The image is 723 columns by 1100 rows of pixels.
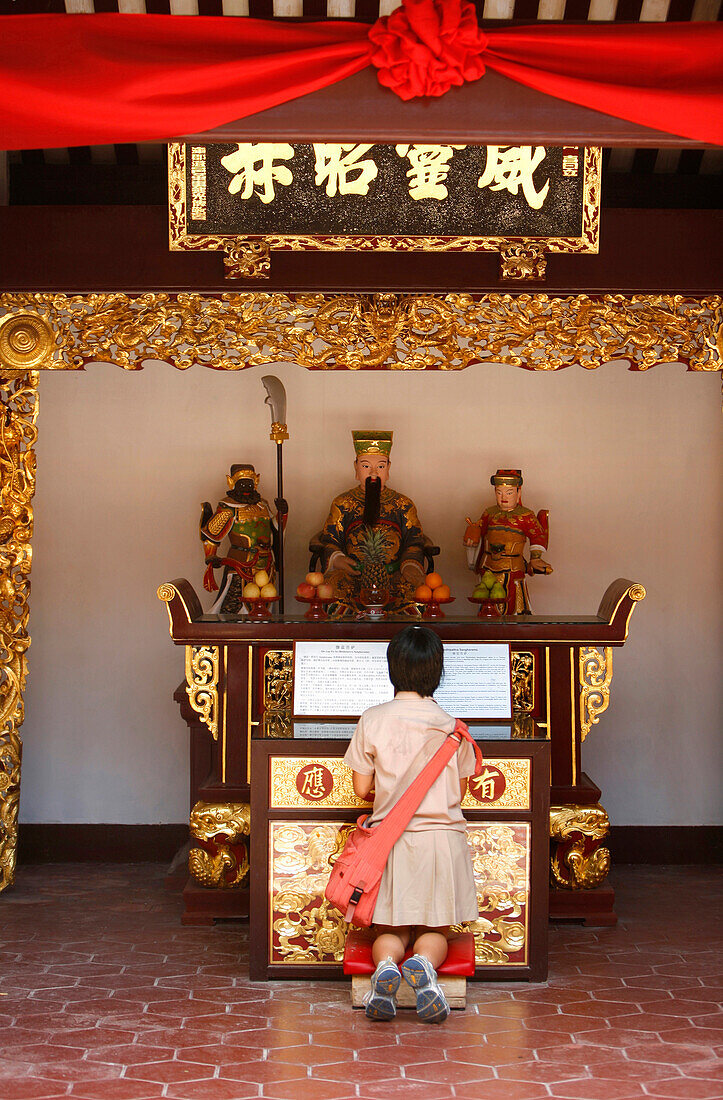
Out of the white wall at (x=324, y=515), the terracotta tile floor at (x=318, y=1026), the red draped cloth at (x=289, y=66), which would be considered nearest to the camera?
the terracotta tile floor at (x=318, y=1026)

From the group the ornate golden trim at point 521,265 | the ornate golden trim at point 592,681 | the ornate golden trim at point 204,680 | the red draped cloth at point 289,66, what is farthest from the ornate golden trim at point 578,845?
the red draped cloth at point 289,66

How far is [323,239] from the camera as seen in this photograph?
4578mm

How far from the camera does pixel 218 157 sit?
448cm

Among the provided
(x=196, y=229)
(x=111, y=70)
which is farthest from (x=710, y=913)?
(x=111, y=70)

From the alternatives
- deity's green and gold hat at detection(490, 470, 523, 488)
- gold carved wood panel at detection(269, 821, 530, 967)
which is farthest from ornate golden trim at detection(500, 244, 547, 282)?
gold carved wood panel at detection(269, 821, 530, 967)

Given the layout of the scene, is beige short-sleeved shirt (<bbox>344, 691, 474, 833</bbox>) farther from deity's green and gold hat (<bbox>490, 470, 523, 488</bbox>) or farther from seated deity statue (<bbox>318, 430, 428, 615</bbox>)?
deity's green and gold hat (<bbox>490, 470, 523, 488</bbox>)

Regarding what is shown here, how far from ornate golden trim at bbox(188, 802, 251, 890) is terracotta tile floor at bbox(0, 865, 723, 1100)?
214 mm

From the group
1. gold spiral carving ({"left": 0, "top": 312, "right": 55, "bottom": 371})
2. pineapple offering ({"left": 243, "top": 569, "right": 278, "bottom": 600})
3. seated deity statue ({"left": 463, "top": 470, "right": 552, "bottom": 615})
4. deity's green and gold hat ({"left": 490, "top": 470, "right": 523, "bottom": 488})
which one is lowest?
pineapple offering ({"left": 243, "top": 569, "right": 278, "bottom": 600})

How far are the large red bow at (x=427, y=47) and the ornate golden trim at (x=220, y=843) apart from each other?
292 cm

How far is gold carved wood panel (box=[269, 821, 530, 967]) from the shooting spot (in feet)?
13.3

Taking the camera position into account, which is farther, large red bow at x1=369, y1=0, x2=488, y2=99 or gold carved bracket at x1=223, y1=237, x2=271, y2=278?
gold carved bracket at x1=223, y1=237, x2=271, y2=278

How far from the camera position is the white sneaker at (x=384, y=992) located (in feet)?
11.4

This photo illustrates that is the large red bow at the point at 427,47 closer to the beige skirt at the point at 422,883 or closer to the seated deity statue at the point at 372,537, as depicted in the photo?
the beige skirt at the point at 422,883

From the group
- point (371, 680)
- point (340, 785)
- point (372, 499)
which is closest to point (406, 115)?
point (371, 680)
